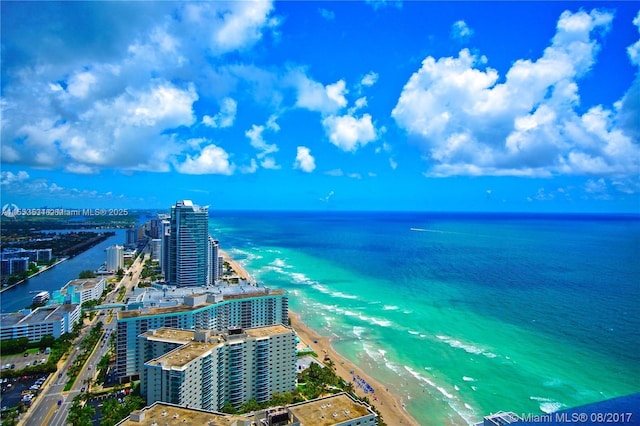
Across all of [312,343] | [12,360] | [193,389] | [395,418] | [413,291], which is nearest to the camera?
[193,389]

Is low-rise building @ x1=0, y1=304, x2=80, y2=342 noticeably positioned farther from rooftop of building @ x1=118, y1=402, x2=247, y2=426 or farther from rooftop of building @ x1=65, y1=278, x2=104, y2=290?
rooftop of building @ x1=118, y1=402, x2=247, y2=426

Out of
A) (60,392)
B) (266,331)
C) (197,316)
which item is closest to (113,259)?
(197,316)

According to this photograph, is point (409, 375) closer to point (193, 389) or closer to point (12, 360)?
point (193, 389)

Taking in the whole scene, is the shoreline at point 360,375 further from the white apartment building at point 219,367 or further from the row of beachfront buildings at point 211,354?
the white apartment building at point 219,367

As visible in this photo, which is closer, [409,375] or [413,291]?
[409,375]

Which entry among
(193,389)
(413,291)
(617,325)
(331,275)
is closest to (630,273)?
(617,325)

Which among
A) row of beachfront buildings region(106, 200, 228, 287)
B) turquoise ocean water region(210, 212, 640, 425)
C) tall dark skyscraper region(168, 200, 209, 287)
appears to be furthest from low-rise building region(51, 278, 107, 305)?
turquoise ocean water region(210, 212, 640, 425)
